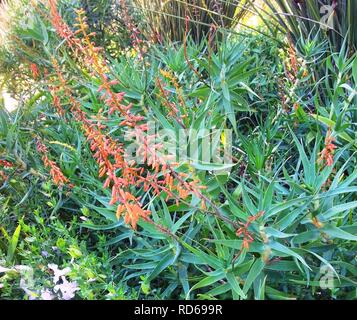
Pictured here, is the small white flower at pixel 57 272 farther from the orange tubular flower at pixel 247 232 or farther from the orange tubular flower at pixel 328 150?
the orange tubular flower at pixel 328 150

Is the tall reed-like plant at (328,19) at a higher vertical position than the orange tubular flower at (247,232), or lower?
higher

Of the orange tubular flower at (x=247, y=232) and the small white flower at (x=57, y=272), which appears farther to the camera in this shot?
the small white flower at (x=57, y=272)

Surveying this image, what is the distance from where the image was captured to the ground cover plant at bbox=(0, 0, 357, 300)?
125 cm

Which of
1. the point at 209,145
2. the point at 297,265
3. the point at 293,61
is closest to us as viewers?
the point at 297,265

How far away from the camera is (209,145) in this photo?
140 cm

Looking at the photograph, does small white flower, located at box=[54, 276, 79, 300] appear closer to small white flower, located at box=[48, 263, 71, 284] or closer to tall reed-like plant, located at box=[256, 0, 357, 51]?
→ small white flower, located at box=[48, 263, 71, 284]

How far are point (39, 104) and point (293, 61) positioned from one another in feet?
3.63

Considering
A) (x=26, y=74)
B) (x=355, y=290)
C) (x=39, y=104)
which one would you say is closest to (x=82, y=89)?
(x=39, y=104)

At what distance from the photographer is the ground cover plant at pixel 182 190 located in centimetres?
125

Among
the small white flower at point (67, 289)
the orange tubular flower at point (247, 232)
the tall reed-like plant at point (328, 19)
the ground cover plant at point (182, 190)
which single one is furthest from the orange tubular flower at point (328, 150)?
the tall reed-like plant at point (328, 19)

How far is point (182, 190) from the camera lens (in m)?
1.18

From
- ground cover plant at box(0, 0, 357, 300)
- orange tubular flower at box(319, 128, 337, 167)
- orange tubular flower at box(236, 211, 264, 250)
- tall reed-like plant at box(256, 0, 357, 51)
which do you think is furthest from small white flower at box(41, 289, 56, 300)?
tall reed-like plant at box(256, 0, 357, 51)

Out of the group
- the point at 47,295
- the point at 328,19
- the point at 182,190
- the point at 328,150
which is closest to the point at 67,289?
the point at 47,295

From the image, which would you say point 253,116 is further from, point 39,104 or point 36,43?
point 36,43
